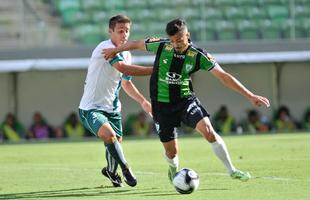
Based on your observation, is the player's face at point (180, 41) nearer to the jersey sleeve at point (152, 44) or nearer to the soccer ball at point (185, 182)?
the jersey sleeve at point (152, 44)

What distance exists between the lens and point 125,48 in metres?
10.0

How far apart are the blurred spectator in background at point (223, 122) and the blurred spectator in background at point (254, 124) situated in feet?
1.90

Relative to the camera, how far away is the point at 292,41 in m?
26.5

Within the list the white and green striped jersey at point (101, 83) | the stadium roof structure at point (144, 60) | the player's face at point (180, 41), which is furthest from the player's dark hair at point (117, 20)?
the stadium roof structure at point (144, 60)

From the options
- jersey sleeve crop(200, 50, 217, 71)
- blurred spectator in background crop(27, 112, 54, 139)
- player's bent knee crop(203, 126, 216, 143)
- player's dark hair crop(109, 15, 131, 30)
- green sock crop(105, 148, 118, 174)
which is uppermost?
player's dark hair crop(109, 15, 131, 30)

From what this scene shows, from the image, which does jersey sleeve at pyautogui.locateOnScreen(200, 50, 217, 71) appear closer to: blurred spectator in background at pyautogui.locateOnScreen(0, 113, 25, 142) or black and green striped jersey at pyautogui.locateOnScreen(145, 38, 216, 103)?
black and green striped jersey at pyautogui.locateOnScreen(145, 38, 216, 103)

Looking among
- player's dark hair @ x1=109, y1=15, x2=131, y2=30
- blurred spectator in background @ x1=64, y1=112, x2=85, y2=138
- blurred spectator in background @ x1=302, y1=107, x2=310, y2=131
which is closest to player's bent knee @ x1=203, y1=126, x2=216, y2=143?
player's dark hair @ x1=109, y1=15, x2=131, y2=30

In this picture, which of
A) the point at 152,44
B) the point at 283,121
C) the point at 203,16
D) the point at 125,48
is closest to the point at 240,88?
the point at 152,44

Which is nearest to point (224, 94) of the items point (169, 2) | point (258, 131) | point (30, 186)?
point (258, 131)

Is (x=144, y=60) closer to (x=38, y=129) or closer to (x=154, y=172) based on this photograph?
(x=38, y=129)

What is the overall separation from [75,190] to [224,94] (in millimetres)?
17946

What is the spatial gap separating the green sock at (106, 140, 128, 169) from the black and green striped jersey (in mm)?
778

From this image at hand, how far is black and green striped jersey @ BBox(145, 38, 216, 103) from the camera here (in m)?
9.81

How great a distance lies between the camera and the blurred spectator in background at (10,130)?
26061 mm
